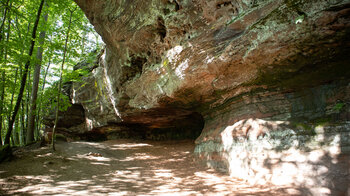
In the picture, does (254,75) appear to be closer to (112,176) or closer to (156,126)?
(112,176)

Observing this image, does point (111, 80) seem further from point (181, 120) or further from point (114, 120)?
point (181, 120)

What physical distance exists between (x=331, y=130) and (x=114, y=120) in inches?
442

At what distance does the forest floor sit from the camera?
14.7 feet

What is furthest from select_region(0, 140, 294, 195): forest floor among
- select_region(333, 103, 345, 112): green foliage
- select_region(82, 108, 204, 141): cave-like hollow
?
select_region(333, 103, 345, 112): green foliage

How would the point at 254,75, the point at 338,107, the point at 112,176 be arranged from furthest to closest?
the point at 112,176, the point at 254,75, the point at 338,107

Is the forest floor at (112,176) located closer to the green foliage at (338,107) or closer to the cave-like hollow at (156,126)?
the cave-like hollow at (156,126)

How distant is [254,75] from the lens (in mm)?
5480

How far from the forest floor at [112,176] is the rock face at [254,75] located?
2.19ft

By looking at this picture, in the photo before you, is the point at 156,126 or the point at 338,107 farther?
the point at 156,126

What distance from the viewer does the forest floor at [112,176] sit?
4.47m

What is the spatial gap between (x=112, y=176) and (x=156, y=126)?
649 centimetres

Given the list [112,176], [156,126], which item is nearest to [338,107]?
[112,176]

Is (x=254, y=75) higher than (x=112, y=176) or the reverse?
higher

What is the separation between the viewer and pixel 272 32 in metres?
4.56
